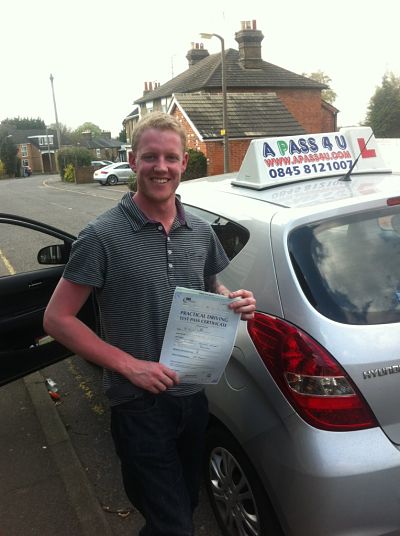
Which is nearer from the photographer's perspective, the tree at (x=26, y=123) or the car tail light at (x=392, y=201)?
the car tail light at (x=392, y=201)

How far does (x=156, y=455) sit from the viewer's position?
174cm

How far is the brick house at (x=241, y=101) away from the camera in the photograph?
71.5 feet

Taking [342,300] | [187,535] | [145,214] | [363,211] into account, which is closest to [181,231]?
[145,214]

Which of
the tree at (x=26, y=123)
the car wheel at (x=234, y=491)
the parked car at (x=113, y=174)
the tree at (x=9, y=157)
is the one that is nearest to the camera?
the car wheel at (x=234, y=491)

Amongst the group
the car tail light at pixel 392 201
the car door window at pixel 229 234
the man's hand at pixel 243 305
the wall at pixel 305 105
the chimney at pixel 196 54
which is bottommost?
the man's hand at pixel 243 305

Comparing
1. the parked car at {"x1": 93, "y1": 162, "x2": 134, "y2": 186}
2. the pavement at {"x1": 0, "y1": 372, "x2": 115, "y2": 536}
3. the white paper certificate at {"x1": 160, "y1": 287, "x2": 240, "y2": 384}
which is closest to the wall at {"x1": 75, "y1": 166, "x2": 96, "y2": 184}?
the parked car at {"x1": 93, "y1": 162, "x2": 134, "y2": 186}

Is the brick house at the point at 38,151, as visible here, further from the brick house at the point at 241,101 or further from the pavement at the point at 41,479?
the pavement at the point at 41,479

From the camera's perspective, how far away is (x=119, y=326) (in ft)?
5.58

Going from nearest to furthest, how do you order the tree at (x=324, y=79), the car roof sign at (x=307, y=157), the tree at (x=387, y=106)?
1. the car roof sign at (x=307, y=157)
2. the tree at (x=387, y=106)
3. the tree at (x=324, y=79)

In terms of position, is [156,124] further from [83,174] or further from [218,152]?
[83,174]

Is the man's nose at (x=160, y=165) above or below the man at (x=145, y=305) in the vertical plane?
above

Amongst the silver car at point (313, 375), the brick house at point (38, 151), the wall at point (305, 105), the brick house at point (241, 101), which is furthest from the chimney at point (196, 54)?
the brick house at point (38, 151)

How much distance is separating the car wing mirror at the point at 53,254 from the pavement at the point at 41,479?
1031 mm

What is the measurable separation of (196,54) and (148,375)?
4276 cm
